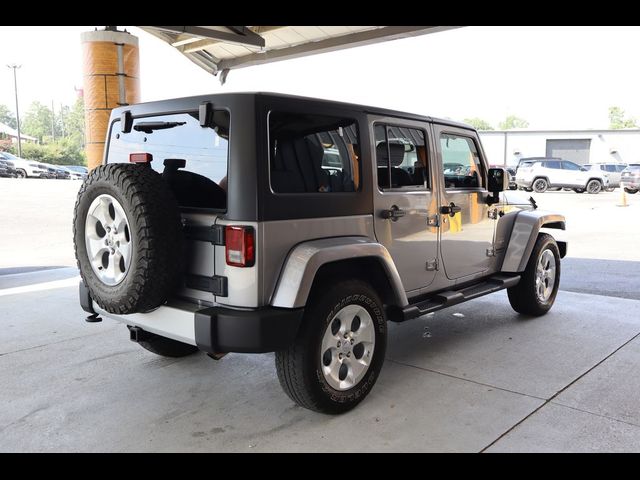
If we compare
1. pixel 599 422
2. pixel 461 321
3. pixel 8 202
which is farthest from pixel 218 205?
pixel 8 202

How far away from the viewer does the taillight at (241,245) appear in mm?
2934

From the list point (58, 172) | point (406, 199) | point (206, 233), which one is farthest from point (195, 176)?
point (58, 172)

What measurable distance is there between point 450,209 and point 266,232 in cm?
191

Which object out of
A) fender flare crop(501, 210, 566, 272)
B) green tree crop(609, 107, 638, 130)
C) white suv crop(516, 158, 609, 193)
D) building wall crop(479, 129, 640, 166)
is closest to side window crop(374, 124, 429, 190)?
fender flare crop(501, 210, 566, 272)

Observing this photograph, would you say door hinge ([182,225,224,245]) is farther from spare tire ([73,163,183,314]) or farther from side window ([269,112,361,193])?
side window ([269,112,361,193])

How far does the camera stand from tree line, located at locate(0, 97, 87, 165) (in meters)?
54.7

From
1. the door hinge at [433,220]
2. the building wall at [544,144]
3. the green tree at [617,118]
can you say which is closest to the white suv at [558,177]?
the building wall at [544,144]

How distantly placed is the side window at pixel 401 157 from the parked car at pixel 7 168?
32.0 m

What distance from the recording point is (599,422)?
3.21 meters

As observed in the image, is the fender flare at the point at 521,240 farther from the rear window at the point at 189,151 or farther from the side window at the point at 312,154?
the rear window at the point at 189,151

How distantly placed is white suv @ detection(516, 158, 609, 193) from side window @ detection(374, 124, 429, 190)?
78.7ft

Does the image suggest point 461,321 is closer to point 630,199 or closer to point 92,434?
point 92,434

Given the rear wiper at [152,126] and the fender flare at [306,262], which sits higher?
A: the rear wiper at [152,126]
